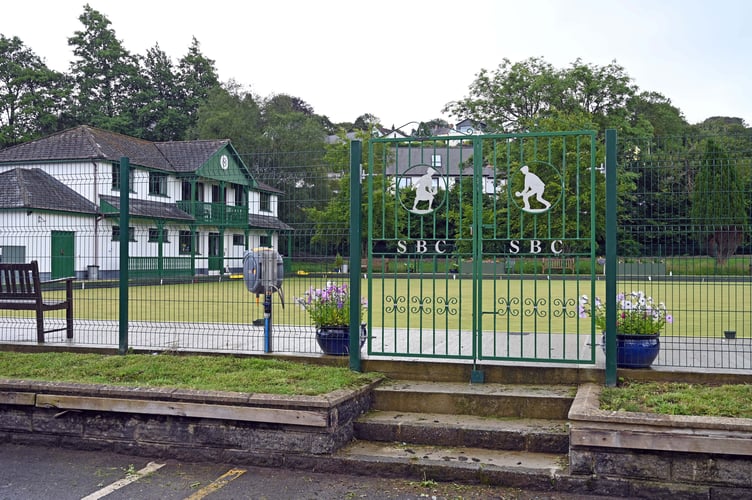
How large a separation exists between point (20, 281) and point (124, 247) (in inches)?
64.0

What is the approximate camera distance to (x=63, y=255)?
943 centimetres

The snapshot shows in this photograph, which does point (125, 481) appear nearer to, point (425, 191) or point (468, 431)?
point (468, 431)

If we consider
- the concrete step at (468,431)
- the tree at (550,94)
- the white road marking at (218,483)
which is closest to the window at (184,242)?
the concrete step at (468,431)

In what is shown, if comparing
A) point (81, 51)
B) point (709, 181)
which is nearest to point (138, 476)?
point (709, 181)

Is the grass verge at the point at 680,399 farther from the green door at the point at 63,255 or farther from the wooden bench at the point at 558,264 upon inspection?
the green door at the point at 63,255

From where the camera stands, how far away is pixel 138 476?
5504 mm

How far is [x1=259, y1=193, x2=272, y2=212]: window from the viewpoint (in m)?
8.17

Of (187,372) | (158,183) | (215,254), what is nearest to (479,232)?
(187,372)

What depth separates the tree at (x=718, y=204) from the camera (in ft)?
22.7

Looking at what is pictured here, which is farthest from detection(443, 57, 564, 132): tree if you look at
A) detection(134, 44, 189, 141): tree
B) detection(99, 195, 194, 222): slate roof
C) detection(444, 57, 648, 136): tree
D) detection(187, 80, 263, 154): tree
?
detection(99, 195, 194, 222): slate roof

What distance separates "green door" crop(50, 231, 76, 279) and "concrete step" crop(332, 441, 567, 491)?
5457 mm

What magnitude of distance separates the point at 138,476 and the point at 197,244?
378 cm

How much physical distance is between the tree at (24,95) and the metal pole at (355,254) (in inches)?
1945

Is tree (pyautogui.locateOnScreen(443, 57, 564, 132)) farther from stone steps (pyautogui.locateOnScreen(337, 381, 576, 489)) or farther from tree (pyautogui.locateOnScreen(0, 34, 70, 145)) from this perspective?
stone steps (pyautogui.locateOnScreen(337, 381, 576, 489))
